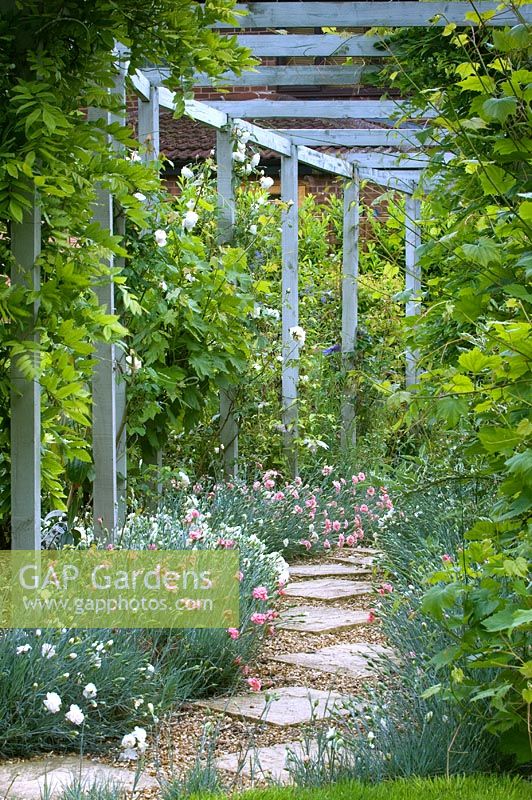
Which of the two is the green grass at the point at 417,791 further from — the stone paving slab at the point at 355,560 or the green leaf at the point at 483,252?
the stone paving slab at the point at 355,560

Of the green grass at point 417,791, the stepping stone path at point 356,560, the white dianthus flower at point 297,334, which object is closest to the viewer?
the green grass at point 417,791

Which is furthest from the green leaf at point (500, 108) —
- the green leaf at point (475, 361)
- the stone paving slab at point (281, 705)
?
the stone paving slab at point (281, 705)

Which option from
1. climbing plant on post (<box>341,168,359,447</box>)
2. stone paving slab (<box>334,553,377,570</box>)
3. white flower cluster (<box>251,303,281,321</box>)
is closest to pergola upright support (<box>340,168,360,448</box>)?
climbing plant on post (<box>341,168,359,447</box>)

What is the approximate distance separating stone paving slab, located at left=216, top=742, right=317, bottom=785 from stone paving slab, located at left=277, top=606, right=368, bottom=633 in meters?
1.31

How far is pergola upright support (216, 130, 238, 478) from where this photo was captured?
707cm

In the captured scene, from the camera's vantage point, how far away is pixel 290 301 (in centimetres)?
838

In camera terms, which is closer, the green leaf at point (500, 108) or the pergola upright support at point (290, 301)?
the green leaf at point (500, 108)

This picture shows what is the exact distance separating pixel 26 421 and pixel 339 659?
1.58m

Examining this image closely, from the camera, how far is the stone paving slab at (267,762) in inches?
111

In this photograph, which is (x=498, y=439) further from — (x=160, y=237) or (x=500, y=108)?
(x=160, y=237)

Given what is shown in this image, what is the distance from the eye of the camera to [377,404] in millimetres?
9438

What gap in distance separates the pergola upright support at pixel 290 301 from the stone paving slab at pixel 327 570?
1585 mm

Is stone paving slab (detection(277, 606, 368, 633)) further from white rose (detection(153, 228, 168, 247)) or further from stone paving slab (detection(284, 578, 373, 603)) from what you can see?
white rose (detection(153, 228, 168, 247))

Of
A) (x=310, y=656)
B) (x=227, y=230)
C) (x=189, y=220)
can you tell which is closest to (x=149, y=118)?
(x=189, y=220)
